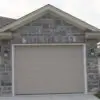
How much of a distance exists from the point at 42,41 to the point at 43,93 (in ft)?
8.00

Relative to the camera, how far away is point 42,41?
42.3ft

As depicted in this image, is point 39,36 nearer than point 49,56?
Yes

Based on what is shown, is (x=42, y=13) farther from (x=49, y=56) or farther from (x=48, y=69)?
(x=48, y=69)

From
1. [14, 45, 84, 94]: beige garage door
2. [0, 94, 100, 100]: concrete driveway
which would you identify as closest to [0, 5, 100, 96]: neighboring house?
[14, 45, 84, 94]: beige garage door

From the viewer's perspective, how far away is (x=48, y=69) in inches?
518

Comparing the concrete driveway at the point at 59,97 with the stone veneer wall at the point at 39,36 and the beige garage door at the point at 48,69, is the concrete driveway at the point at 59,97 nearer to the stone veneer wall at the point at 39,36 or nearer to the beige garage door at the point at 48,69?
the beige garage door at the point at 48,69

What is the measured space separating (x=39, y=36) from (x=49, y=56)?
1.08 metres

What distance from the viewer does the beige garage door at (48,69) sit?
1303 centimetres

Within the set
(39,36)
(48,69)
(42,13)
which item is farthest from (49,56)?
(42,13)

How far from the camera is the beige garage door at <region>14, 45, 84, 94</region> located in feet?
42.8

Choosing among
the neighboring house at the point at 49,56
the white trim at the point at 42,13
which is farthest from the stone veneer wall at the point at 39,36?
the white trim at the point at 42,13

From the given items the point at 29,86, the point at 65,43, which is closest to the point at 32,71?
the point at 29,86

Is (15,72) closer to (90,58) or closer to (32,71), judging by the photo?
(32,71)

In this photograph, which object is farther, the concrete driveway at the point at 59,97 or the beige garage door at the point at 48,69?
the beige garage door at the point at 48,69
